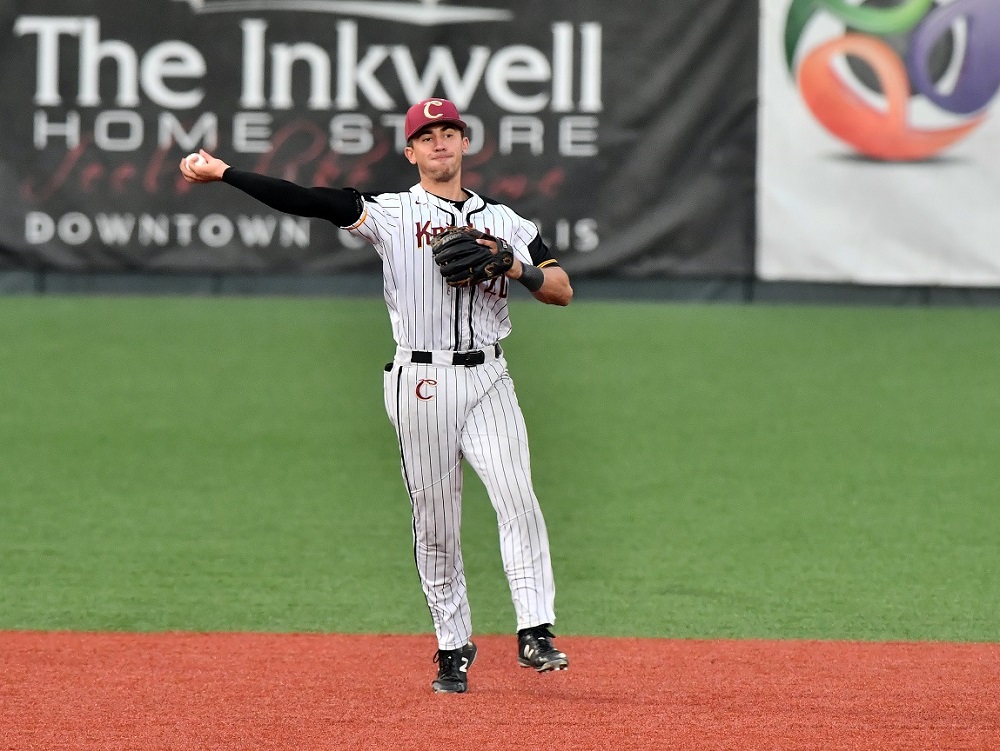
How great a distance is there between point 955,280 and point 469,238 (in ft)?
38.6

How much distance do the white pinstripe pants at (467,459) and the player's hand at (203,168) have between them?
2.61 feet

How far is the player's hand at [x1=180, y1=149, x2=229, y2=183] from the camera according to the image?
16.9ft

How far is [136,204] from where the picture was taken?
16250mm

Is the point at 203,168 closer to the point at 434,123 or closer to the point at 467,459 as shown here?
the point at 434,123

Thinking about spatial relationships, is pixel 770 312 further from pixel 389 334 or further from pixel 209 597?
pixel 209 597

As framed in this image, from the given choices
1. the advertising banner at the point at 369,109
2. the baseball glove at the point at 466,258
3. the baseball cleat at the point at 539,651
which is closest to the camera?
the baseball glove at the point at 466,258

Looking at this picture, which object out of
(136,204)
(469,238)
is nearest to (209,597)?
(469,238)

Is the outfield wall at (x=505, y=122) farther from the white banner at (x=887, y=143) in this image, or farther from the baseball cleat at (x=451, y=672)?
the baseball cleat at (x=451, y=672)

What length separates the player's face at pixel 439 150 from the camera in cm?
525

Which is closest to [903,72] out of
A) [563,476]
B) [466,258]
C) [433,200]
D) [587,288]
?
[587,288]

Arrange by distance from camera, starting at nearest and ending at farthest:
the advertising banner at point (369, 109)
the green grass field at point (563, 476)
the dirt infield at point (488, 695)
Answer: the dirt infield at point (488, 695) → the green grass field at point (563, 476) → the advertising banner at point (369, 109)

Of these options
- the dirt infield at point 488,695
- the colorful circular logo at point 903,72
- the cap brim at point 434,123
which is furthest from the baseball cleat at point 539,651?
the colorful circular logo at point 903,72

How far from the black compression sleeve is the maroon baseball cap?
0.28m

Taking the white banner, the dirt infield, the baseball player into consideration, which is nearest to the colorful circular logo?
the white banner
